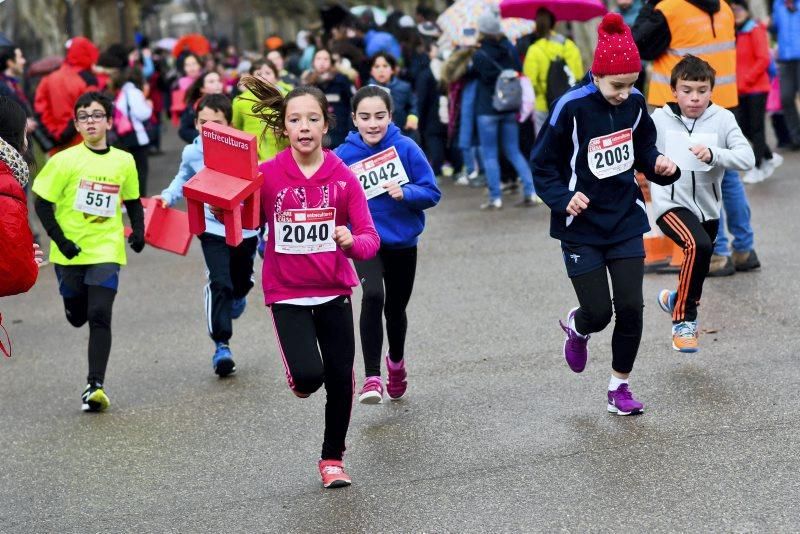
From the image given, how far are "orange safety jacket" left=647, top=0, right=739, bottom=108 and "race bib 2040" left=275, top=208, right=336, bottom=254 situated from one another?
4.22 meters

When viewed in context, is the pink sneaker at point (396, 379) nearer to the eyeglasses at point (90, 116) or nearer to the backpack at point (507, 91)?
the eyeglasses at point (90, 116)

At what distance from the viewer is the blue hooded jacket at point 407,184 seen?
6.77m

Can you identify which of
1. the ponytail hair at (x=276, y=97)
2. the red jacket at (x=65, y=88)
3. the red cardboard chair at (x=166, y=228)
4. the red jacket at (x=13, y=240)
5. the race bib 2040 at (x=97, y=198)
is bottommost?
the red jacket at (x=65, y=88)

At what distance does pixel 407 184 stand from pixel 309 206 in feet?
4.14

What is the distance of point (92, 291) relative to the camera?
7508 mm

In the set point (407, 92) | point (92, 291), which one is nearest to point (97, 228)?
point (92, 291)

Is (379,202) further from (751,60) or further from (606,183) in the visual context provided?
(751,60)

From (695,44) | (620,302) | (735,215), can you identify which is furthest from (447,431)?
(695,44)

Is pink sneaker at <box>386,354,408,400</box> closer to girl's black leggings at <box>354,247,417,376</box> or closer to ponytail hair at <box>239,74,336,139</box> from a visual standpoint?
girl's black leggings at <box>354,247,417,376</box>

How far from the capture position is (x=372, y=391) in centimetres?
682

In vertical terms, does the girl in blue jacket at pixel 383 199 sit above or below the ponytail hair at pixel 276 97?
below

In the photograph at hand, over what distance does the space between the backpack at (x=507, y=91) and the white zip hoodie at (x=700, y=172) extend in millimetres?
6054

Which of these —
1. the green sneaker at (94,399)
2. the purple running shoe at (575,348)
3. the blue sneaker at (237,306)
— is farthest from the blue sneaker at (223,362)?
the purple running shoe at (575,348)

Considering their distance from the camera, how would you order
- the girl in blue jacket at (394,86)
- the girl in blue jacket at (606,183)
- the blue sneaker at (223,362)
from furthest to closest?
1. the girl in blue jacket at (394,86)
2. the blue sneaker at (223,362)
3. the girl in blue jacket at (606,183)
